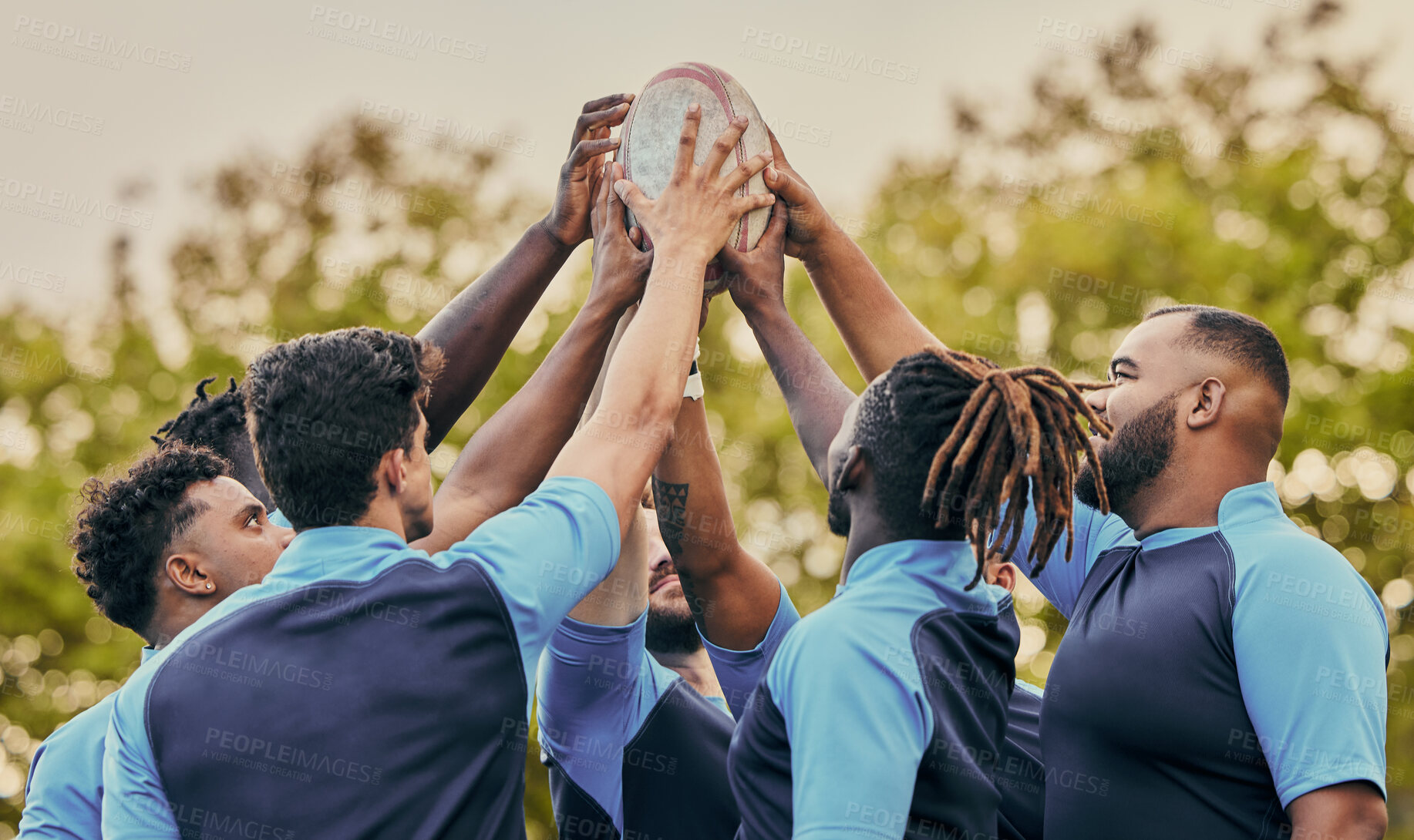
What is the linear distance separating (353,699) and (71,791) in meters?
1.31

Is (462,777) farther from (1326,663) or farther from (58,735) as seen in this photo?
(1326,663)

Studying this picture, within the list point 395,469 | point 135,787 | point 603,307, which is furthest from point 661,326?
point 135,787

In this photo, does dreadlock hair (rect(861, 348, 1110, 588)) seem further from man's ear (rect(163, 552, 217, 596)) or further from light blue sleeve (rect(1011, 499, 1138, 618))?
man's ear (rect(163, 552, 217, 596))

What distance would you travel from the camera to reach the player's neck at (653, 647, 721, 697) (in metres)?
4.93

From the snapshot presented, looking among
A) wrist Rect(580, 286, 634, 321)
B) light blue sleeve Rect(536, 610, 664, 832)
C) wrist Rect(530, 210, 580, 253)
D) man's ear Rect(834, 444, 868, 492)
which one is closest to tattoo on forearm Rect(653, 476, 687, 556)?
light blue sleeve Rect(536, 610, 664, 832)

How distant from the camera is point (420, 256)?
17.7 m

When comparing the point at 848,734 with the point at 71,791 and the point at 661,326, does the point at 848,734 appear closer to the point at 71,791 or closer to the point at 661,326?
the point at 661,326

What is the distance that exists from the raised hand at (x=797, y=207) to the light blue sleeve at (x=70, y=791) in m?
2.59

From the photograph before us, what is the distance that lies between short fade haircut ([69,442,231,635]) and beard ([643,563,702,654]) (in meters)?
1.89

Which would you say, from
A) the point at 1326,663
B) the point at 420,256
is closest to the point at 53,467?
the point at 420,256

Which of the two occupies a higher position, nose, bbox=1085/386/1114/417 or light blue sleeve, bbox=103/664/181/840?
nose, bbox=1085/386/1114/417

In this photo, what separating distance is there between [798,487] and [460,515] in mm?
13541

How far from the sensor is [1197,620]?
10.7 feet

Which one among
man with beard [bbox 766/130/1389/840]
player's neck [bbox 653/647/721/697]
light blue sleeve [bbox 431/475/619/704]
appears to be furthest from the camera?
player's neck [bbox 653/647/721/697]
